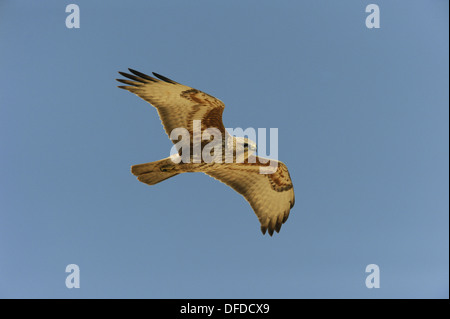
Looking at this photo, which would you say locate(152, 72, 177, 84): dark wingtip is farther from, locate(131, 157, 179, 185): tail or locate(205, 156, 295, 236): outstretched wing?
locate(205, 156, 295, 236): outstretched wing

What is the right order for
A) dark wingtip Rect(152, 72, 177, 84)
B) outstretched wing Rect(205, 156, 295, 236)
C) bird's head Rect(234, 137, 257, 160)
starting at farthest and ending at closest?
outstretched wing Rect(205, 156, 295, 236)
bird's head Rect(234, 137, 257, 160)
dark wingtip Rect(152, 72, 177, 84)

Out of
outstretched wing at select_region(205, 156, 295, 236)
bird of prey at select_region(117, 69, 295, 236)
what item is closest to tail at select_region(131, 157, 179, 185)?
bird of prey at select_region(117, 69, 295, 236)

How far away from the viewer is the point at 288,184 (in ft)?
28.1

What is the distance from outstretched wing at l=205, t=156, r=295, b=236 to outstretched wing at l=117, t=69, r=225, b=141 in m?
1.43

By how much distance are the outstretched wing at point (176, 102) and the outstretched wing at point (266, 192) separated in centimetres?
143

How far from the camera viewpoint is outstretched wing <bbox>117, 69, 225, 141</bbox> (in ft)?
23.0

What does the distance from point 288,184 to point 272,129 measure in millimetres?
1287

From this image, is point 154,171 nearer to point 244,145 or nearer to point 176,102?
point 176,102

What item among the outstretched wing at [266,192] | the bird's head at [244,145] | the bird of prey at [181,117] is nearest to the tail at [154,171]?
the bird of prey at [181,117]

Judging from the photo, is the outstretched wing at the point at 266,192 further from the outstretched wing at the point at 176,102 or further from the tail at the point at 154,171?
the outstretched wing at the point at 176,102

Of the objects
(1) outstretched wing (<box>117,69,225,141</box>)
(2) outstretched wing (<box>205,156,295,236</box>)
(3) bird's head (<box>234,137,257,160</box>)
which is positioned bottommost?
(2) outstretched wing (<box>205,156,295,236</box>)
